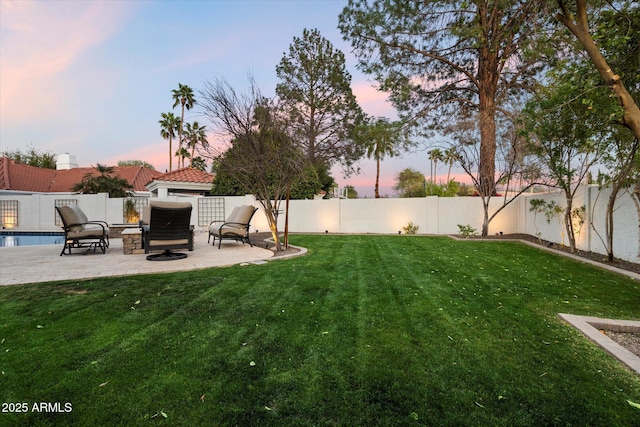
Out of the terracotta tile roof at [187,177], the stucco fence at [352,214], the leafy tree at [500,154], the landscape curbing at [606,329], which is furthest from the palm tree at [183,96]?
the landscape curbing at [606,329]

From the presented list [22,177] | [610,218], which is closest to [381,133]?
[610,218]

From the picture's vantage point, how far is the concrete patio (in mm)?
4672

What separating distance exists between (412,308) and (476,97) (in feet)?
37.4

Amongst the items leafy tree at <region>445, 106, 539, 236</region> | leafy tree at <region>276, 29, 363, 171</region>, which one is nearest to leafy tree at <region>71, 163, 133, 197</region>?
leafy tree at <region>276, 29, 363, 171</region>

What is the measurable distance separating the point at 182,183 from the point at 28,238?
6974 millimetres

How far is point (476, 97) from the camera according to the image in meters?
11.7

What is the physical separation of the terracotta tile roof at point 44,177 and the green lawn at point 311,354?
60.8ft

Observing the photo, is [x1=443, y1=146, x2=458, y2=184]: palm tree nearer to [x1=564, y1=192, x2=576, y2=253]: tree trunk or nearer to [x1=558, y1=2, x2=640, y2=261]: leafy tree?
[x1=564, y1=192, x2=576, y2=253]: tree trunk

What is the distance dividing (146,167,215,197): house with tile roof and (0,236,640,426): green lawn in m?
12.3

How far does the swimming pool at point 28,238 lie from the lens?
12078 mm

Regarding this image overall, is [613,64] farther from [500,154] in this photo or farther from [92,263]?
[92,263]

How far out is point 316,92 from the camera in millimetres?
19219

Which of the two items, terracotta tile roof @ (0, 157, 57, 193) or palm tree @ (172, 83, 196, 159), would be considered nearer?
terracotta tile roof @ (0, 157, 57, 193)

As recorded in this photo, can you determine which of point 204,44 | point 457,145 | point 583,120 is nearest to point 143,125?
point 204,44
